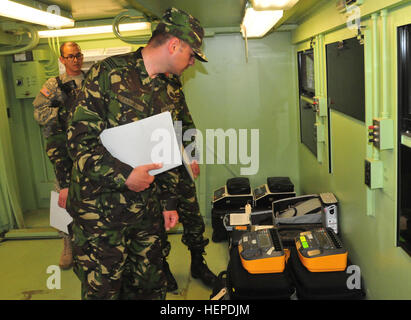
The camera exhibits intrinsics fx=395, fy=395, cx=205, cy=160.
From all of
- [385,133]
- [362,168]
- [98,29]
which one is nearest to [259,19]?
[362,168]

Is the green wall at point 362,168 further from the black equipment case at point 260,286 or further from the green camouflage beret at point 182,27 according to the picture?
the green camouflage beret at point 182,27

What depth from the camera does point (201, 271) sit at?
3.06 m

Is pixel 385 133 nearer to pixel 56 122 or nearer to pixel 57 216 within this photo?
pixel 57 216

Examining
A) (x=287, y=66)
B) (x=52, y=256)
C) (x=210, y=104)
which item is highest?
(x=287, y=66)

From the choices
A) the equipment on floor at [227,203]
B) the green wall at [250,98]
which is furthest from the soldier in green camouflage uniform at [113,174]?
the green wall at [250,98]

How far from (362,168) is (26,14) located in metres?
2.52

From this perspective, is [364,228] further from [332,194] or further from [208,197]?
[208,197]

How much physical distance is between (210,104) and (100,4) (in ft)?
5.17

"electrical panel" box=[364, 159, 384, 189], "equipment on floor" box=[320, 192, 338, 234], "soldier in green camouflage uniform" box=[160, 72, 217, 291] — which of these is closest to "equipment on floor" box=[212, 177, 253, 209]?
"soldier in green camouflage uniform" box=[160, 72, 217, 291]

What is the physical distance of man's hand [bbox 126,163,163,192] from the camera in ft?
5.41

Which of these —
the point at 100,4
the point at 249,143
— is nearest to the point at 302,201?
the point at 249,143

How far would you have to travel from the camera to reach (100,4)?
10.9 feet

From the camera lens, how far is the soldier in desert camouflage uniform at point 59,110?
125 inches
